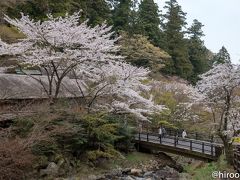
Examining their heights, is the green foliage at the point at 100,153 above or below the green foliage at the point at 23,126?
below

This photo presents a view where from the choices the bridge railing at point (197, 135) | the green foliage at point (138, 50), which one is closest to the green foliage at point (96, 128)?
the bridge railing at point (197, 135)

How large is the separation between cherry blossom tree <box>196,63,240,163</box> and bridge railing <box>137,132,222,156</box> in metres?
1.10

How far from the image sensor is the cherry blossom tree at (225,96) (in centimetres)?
1614

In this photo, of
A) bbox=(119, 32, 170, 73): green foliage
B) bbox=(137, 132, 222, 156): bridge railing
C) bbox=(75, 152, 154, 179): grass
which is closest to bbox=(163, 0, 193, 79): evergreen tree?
bbox=(119, 32, 170, 73): green foliage

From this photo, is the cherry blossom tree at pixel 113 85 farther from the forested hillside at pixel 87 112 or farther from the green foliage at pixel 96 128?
the green foliage at pixel 96 128

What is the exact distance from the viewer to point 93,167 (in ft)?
54.9

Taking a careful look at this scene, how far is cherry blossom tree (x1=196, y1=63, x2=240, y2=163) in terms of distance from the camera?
635 inches

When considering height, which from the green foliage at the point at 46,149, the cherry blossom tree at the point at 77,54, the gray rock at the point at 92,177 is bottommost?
the gray rock at the point at 92,177

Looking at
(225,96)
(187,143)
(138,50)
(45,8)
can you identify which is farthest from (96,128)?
(138,50)

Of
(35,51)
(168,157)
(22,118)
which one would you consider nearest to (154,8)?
(168,157)

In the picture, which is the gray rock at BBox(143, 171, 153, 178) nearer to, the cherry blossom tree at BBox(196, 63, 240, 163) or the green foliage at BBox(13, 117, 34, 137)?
the cherry blossom tree at BBox(196, 63, 240, 163)

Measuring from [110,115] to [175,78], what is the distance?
2341cm

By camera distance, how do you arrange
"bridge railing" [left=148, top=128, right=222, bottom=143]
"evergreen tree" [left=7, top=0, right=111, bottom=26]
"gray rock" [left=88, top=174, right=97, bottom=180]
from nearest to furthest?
"gray rock" [left=88, top=174, right=97, bottom=180] → "bridge railing" [left=148, top=128, right=222, bottom=143] → "evergreen tree" [left=7, top=0, right=111, bottom=26]

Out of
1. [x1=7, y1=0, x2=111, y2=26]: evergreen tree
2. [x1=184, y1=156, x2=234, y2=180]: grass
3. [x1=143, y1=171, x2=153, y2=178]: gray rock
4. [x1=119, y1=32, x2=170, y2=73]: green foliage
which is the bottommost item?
[x1=143, y1=171, x2=153, y2=178]: gray rock
